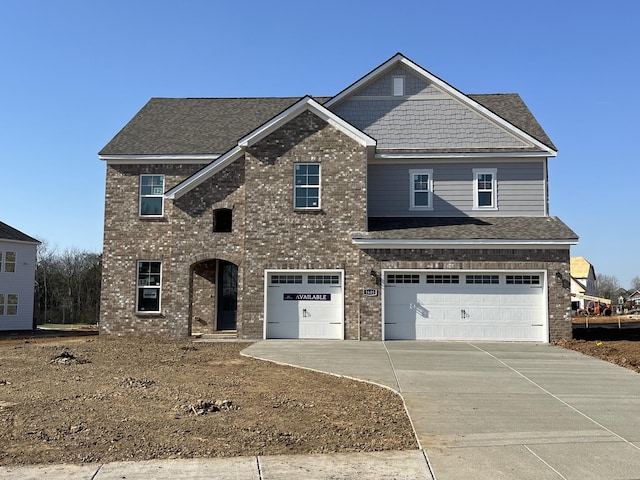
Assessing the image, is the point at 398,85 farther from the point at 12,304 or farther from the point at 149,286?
the point at 12,304

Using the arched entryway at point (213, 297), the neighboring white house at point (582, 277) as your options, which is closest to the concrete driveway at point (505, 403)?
the arched entryway at point (213, 297)

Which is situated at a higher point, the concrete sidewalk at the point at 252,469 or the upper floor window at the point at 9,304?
the upper floor window at the point at 9,304

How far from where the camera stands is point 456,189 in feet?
72.3

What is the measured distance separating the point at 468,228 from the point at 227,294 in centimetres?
992

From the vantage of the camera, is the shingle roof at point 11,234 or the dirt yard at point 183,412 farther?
the shingle roof at point 11,234

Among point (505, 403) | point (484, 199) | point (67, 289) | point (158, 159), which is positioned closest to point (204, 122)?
point (158, 159)

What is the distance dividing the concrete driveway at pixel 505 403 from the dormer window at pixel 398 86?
406 inches

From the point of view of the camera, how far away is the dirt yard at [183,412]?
7.43 m

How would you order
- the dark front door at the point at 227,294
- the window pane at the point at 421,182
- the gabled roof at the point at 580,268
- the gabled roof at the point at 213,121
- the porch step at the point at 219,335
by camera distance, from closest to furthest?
the porch step at the point at 219,335
the window pane at the point at 421,182
the gabled roof at the point at 213,121
the dark front door at the point at 227,294
the gabled roof at the point at 580,268

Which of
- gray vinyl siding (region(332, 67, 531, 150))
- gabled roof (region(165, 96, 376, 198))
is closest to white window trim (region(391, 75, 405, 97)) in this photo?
gray vinyl siding (region(332, 67, 531, 150))

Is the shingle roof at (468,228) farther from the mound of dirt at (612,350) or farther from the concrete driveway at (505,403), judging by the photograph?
the concrete driveway at (505,403)

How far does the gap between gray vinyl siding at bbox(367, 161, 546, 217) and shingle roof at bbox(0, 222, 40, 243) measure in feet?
65.6

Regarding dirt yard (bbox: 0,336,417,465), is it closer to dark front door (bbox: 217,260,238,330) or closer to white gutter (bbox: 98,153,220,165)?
dark front door (bbox: 217,260,238,330)

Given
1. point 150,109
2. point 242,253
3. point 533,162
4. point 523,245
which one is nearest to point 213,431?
point 242,253
